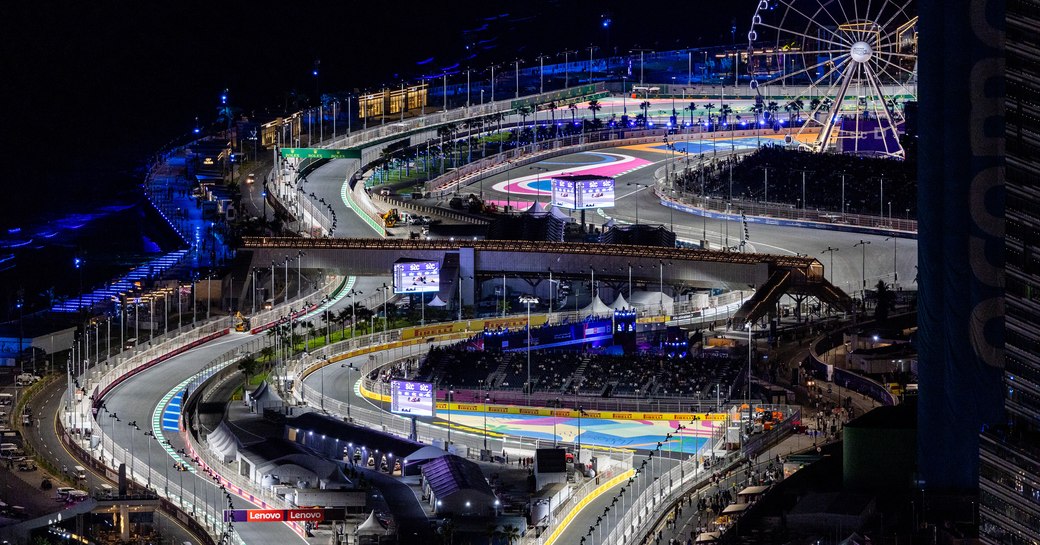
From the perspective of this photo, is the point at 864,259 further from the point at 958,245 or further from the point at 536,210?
the point at 958,245

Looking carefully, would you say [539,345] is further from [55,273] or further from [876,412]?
[55,273]

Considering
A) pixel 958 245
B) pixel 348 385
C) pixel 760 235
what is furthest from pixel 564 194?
pixel 958 245

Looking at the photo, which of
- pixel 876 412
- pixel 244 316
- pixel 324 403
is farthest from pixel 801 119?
pixel 876 412

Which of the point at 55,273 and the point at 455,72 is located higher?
the point at 455,72

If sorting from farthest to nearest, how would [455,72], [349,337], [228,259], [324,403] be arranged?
1. [455,72]
2. [228,259]
3. [349,337]
4. [324,403]

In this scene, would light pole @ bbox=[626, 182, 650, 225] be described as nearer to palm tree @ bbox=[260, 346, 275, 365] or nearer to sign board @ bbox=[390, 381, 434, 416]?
palm tree @ bbox=[260, 346, 275, 365]

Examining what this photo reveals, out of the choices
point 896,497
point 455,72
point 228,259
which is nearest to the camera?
point 896,497
